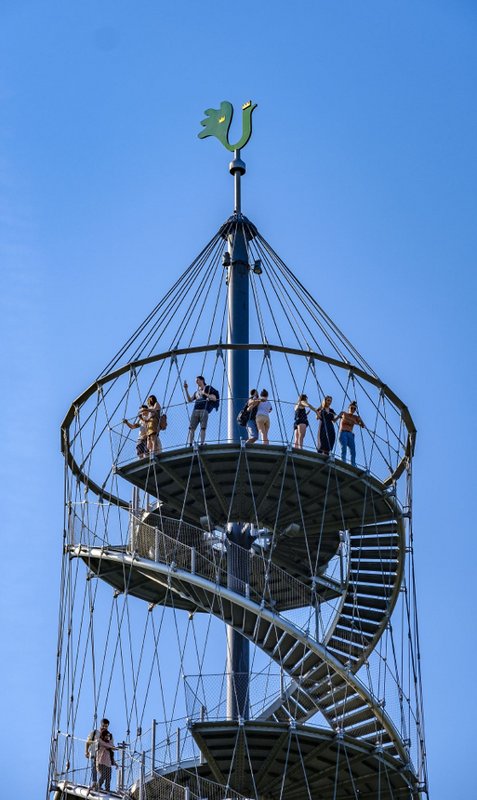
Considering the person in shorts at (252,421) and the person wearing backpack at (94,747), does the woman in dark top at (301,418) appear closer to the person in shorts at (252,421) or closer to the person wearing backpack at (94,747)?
the person in shorts at (252,421)

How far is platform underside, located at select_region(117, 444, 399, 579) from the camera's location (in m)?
33.2

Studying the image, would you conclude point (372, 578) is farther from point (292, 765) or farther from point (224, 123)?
point (224, 123)

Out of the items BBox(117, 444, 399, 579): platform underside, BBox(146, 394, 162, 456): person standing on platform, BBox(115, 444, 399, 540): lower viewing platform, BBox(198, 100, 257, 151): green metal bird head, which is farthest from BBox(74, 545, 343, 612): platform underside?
BBox(198, 100, 257, 151): green metal bird head

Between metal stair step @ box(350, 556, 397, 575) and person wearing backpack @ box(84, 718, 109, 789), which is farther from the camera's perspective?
metal stair step @ box(350, 556, 397, 575)

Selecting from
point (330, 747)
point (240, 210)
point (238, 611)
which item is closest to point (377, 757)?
point (330, 747)

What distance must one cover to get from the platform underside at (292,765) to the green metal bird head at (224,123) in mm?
13311

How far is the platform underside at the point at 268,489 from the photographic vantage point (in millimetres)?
33250

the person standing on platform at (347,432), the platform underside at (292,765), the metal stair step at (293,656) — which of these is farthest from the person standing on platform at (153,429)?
the platform underside at (292,765)

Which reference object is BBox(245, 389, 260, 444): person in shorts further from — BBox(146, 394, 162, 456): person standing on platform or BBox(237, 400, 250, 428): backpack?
BBox(146, 394, 162, 456): person standing on platform

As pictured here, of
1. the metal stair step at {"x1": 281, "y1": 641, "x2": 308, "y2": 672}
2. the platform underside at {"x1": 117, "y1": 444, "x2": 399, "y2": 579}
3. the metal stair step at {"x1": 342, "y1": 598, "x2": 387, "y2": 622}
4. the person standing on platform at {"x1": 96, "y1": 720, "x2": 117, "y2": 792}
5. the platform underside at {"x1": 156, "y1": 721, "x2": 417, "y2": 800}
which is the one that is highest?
the platform underside at {"x1": 117, "y1": 444, "x2": 399, "y2": 579}

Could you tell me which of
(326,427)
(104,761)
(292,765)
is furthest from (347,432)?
(104,761)

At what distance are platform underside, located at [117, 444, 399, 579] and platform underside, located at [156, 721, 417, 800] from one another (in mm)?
3189

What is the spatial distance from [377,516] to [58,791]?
7472 millimetres

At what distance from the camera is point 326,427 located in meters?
33.7
